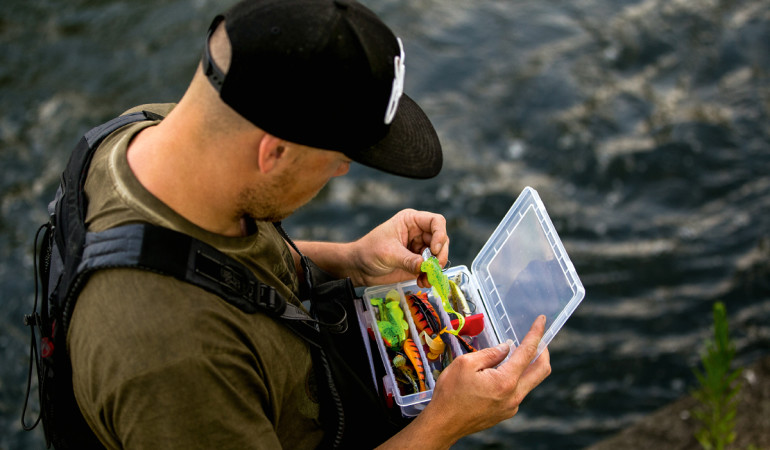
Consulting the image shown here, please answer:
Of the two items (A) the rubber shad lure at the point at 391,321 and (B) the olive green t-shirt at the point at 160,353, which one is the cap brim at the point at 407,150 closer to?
(B) the olive green t-shirt at the point at 160,353

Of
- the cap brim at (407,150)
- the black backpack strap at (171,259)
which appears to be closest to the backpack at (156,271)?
the black backpack strap at (171,259)

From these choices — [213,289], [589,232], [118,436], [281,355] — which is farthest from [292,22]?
[589,232]

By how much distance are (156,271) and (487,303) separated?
120 centimetres

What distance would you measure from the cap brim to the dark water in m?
2.63

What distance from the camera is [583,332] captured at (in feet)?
14.3

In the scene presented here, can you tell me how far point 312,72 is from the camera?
1.42 metres

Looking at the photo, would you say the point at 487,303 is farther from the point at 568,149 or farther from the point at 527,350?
the point at 568,149

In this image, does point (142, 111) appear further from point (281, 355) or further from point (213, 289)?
point (281, 355)

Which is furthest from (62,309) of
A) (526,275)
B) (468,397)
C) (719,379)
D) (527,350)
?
(719,379)

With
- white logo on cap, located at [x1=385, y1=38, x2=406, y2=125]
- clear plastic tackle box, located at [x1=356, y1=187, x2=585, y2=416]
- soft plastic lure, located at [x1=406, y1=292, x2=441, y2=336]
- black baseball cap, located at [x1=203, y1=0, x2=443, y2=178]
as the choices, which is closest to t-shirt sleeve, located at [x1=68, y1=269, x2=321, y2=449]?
black baseball cap, located at [x1=203, y1=0, x2=443, y2=178]

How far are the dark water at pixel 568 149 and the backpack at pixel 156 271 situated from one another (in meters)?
2.19

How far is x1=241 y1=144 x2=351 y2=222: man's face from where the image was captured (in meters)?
1.53

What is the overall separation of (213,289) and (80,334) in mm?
277

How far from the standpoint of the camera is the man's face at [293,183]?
1.53m
